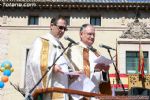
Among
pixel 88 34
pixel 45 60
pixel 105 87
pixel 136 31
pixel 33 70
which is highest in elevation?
pixel 136 31

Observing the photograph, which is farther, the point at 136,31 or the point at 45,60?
the point at 136,31

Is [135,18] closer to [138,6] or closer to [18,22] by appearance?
[138,6]

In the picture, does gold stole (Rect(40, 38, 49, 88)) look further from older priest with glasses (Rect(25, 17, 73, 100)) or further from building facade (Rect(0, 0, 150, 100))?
building facade (Rect(0, 0, 150, 100))

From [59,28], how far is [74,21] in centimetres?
1802

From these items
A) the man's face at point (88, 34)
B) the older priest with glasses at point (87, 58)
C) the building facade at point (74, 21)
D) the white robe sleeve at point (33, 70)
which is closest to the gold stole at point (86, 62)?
the older priest with glasses at point (87, 58)

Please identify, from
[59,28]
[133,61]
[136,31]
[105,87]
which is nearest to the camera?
[59,28]

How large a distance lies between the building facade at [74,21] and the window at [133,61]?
0.16 ft

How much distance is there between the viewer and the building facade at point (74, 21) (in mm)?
22844

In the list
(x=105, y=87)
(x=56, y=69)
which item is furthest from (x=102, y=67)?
(x=56, y=69)

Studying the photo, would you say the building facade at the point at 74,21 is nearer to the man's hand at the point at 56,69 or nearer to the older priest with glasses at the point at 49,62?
the older priest with glasses at the point at 49,62

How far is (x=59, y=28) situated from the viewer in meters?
5.27

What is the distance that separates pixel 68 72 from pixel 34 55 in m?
0.43

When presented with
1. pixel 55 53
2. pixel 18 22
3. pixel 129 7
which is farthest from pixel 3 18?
pixel 55 53

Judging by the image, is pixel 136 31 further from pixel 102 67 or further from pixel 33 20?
pixel 102 67
